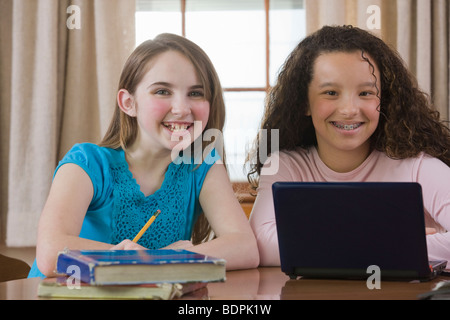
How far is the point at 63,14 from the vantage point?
8.03 feet

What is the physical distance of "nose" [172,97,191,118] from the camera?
1243 millimetres

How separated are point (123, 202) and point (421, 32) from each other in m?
1.70

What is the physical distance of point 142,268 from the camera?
2.32 ft

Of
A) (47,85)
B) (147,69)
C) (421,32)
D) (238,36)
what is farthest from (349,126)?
(47,85)

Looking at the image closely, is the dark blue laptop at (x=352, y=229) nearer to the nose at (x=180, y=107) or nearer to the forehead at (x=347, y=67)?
the nose at (x=180, y=107)

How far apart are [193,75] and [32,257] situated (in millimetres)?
1596

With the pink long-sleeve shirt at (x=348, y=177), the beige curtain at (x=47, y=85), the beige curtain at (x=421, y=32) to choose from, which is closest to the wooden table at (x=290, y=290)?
the pink long-sleeve shirt at (x=348, y=177)

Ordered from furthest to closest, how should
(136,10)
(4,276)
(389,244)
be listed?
(136,10) → (4,276) → (389,244)

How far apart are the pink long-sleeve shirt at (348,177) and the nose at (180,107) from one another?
30cm

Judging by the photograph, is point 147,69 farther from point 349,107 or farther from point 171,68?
point 349,107

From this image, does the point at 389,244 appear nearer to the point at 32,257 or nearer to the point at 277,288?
the point at 277,288

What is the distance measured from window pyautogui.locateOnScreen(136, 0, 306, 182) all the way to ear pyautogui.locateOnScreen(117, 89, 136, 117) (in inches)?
49.4

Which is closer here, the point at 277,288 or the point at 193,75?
the point at 277,288
